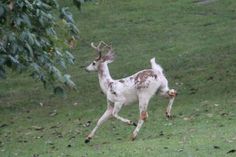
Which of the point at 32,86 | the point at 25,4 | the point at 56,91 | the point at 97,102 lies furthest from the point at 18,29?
the point at 32,86

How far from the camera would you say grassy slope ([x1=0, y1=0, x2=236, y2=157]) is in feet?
36.5

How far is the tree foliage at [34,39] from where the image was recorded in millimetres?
6602

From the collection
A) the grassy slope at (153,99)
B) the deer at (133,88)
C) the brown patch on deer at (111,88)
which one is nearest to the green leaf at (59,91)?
the grassy slope at (153,99)

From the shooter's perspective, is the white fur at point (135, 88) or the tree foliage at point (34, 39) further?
the white fur at point (135, 88)

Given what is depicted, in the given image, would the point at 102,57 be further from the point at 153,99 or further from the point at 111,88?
the point at 153,99

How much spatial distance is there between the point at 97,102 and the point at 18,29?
10.2m

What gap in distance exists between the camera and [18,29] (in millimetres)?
6785

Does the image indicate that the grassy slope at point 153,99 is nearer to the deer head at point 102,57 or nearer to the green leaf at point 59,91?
the deer head at point 102,57

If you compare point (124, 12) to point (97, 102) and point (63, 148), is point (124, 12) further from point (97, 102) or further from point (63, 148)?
point (63, 148)

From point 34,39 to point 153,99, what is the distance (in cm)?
947

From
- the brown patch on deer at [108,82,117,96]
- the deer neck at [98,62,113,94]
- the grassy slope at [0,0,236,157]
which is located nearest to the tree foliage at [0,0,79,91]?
the grassy slope at [0,0,236,157]

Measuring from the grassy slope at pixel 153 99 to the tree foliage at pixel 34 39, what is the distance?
2662 mm

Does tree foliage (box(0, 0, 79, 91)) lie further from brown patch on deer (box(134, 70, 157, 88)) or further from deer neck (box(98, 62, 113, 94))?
deer neck (box(98, 62, 113, 94))

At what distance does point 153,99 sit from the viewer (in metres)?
16.2
